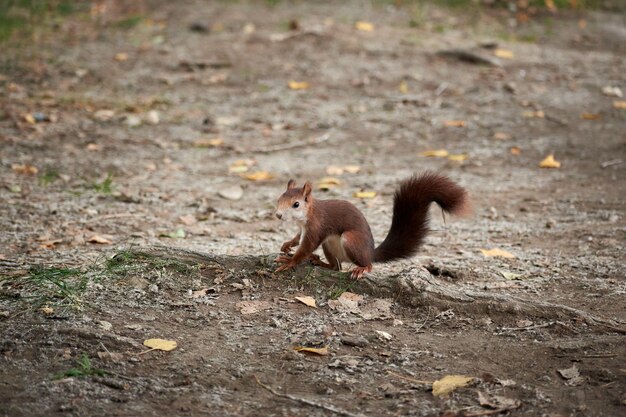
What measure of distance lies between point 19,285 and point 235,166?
284cm

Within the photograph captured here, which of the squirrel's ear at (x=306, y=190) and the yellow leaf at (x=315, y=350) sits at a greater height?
the squirrel's ear at (x=306, y=190)

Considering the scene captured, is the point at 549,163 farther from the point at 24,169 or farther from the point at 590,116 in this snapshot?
the point at 24,169

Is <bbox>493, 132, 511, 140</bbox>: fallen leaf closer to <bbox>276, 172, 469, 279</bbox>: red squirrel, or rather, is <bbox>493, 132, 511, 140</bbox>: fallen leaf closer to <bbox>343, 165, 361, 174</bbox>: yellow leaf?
<bbox>343, 165, 361, 174</bbox>: yellow leaf

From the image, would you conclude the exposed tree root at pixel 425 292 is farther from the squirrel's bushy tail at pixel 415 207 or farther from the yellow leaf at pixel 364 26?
the yellow leaf at pixel 364 26

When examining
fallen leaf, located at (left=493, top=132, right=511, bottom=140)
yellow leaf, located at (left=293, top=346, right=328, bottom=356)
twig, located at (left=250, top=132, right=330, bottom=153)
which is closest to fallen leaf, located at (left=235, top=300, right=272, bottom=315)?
yellow leaf, located at (left=293, top=346, right=328, bottom=356)

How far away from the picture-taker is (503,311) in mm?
3217

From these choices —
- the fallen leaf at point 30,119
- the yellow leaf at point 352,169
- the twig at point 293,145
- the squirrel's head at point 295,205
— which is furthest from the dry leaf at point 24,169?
the squirrel's head at point 295,205

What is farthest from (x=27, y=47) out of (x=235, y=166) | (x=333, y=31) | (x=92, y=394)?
(x=92, y=394)

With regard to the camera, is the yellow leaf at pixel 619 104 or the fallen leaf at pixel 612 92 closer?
the yellow leaf at pixel 619 104

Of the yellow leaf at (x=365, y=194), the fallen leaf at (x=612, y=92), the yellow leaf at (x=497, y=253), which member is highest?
the fallen leaf at (x=612, y=92)

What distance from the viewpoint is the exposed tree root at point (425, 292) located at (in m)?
3.18

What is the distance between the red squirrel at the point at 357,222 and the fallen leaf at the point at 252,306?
21 centimetres

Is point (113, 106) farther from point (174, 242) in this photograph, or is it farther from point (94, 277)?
point (94, 277)

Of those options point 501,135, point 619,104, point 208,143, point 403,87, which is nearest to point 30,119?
point 208,143
